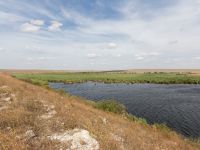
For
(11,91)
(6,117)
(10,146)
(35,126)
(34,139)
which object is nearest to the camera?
(10,146)

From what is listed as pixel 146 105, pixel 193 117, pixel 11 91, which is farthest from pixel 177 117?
pixel 11 91

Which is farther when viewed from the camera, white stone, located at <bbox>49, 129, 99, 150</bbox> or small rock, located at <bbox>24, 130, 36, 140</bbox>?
small rock, located at <bbox>24, 130, 36, 140</bbox>

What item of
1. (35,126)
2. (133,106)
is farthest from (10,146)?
(133,106)

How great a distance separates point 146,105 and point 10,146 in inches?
1401

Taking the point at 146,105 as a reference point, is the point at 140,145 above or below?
above

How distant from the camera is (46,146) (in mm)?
9266

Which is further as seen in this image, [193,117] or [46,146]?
[193,117]

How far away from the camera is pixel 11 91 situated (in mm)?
20766

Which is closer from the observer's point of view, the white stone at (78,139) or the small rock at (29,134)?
the white stone at (78,139)

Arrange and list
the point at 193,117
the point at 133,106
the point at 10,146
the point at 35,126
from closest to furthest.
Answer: the point at 10,146
the point at 35,126
the point at 193,117
the point at 133,106

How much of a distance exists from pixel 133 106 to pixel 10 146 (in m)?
33.9

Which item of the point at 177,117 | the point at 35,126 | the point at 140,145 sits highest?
the point at 35,126

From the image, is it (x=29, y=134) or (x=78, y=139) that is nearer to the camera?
(x=78, y=139)

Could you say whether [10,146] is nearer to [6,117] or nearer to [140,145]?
[6,117]
